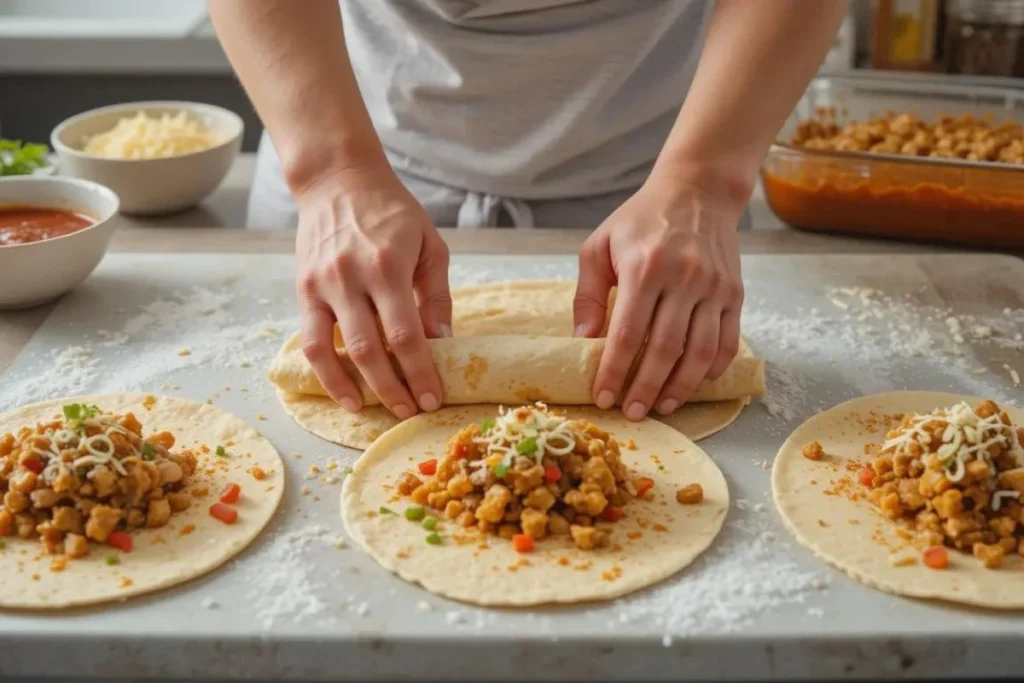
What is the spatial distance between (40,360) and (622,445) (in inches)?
55.2

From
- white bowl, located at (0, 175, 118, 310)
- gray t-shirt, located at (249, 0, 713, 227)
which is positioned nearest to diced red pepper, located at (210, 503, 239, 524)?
white bowl, located at (0, 175, 118, 310)

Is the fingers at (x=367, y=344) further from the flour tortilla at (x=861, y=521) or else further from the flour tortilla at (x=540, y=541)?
the flour tortilla at (x=861, y=521)

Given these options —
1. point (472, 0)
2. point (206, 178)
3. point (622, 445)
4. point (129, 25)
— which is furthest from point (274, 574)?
point (129, 25)

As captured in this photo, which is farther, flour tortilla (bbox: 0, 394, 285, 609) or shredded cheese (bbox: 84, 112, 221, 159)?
shredded cheese (bbox: 84, 112, 221, 159)

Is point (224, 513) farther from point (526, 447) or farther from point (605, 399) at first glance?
point (605, 399)

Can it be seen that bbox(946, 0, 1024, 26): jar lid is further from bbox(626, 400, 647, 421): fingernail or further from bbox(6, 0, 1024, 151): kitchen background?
bbox(626, 400, 647, 421): fingernail

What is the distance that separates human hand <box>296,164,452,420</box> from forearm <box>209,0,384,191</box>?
74mm

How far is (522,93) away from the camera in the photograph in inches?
113

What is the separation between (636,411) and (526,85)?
102 centimetres

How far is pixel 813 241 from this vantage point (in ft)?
10.8

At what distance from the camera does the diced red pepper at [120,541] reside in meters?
1.91

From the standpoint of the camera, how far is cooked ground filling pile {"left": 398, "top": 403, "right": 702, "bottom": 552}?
6.36 feet

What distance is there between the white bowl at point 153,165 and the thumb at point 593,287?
1.53 m

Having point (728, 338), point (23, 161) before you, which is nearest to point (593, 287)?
point (728, 338)
